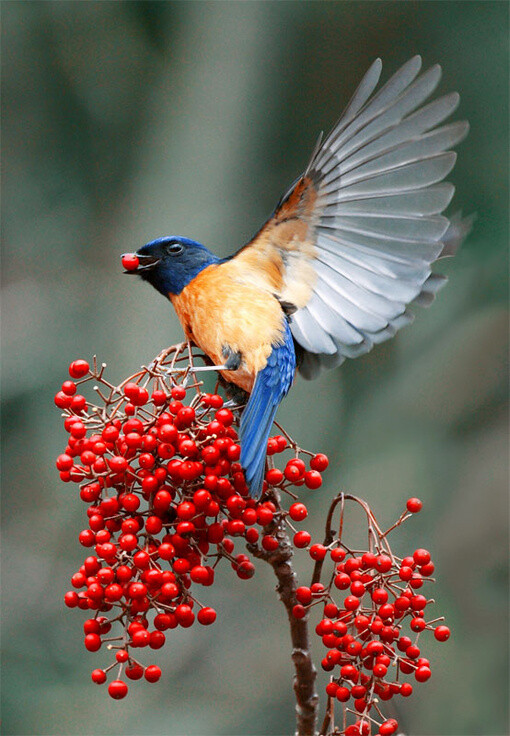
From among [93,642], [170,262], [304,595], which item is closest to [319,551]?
[304,595]

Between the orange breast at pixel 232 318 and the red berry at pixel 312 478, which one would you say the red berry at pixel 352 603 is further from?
the orange breast at pixel 232 318

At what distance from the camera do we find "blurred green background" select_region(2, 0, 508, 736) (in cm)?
379

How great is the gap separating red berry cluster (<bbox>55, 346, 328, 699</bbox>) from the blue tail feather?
33 mm

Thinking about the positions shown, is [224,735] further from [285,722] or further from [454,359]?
[454,359]

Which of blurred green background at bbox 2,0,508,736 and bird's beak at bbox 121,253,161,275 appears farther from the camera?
blurred green background at bbox 2,0,508,736

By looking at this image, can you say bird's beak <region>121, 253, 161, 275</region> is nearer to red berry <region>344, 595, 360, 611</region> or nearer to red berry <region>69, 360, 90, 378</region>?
red berry <region>69, 360, 90, 378</region>

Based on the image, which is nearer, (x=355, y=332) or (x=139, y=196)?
(x=355, y=332)

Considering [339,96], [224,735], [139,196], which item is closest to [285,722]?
[224,735]

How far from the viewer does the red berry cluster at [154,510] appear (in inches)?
47.3

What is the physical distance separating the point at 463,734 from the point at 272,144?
2.96 metres

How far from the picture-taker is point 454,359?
13.7 ft

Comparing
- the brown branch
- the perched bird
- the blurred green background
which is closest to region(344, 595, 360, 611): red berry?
the brown branch

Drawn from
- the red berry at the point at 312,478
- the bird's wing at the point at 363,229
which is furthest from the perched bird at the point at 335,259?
the red berry at the point at 312,478

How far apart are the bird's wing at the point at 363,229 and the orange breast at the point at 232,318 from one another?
0.14 ft
